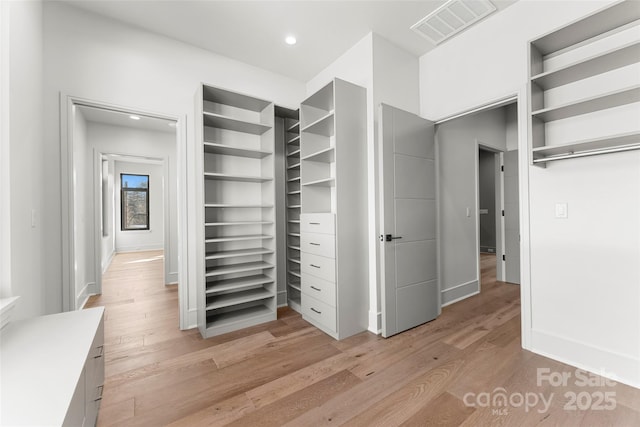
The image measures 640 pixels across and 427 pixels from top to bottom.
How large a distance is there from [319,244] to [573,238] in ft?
6.68

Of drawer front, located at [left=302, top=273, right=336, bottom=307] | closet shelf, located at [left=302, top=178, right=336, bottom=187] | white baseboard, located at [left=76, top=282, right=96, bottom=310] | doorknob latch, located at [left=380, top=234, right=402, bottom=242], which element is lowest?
white baseboard, located at [left=76, top=282, right=96, bottom=310]

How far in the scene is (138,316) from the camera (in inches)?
121

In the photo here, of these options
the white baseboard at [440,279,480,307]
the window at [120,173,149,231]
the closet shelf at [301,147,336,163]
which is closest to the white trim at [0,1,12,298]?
the closet shelf at [301,147,336,163]

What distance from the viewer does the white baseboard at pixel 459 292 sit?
3.39 metres

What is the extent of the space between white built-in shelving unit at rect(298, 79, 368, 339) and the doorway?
1315 mm

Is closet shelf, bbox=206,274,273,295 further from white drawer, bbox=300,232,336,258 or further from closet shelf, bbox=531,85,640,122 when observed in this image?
closet shelf, bbox=531,85,640,122

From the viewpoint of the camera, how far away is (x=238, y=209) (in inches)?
126

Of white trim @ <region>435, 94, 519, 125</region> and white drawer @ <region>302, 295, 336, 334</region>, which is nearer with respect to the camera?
white trim @ <region>435, 94, 519, 125</region>

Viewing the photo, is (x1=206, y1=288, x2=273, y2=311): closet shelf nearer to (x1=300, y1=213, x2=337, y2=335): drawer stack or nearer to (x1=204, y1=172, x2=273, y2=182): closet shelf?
(x1=300, y1=213, x2=337, y2=335): drawer stack

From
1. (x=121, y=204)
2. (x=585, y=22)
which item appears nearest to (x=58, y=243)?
(x=585, y=22)

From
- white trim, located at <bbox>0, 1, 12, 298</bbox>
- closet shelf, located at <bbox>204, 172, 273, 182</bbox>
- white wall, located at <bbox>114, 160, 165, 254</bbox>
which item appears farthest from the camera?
white wall, located at <bbox>114, 160, 165, 254</bbox>

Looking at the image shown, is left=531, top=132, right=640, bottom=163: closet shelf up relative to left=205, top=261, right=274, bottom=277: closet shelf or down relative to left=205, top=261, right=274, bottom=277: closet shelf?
up

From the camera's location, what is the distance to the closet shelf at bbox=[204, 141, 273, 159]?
271cm

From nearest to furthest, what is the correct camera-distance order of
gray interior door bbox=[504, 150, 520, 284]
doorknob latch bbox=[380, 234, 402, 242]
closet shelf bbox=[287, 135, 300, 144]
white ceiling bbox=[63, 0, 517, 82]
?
white ceiling bbox=[63, 0, 517, 82]
doorknob latch bbox=[380, 234, 402, 242]
closet shelf bbox=[287, 135, 300, 144]
gray interior door bbox=[504, 150, 520, 284]
